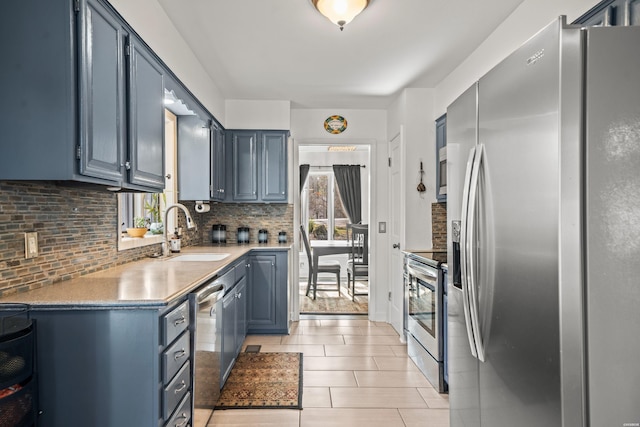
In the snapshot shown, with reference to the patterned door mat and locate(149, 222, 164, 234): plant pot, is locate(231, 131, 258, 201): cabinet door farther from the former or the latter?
the patterned door mat

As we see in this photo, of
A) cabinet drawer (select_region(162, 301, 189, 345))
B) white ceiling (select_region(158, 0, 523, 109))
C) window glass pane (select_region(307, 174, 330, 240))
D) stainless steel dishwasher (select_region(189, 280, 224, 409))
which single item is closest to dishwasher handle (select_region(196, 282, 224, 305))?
stainless steel dishwasher (select_region(189, 280, 224, 409))

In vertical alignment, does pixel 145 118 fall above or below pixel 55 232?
above

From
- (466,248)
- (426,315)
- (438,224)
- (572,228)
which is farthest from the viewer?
(438,224)

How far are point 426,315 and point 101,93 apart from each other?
260 cm

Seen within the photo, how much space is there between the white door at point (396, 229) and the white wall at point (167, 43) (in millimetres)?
1948

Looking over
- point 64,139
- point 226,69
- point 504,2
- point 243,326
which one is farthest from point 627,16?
point 243,326

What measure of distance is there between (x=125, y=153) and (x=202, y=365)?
118 cm

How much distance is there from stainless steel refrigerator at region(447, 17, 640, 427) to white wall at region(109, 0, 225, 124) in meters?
1.79

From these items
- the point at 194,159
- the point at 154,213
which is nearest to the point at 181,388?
the point at 154,213

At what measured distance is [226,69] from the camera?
130 inches

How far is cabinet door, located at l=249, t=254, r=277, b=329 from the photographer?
12.7 ft

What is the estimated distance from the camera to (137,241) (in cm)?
266

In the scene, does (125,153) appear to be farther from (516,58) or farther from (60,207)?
(516,58)

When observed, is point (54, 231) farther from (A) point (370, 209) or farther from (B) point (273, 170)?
(A) point (370, 209)
